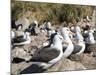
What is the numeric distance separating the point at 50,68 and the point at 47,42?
0.93 ft

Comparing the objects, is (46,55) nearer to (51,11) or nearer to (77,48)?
(77,48)

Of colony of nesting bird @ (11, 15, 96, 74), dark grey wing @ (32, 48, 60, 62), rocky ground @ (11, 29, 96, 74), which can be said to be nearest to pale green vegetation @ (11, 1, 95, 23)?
colony of nesting bird @ (11, 15, 96, 74)

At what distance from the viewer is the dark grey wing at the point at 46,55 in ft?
7.14

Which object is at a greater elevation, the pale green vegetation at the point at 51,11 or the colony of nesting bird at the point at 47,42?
the pale green vegetation at the point at 51,11

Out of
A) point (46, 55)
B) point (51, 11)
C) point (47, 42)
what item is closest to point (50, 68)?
point (46, 55)

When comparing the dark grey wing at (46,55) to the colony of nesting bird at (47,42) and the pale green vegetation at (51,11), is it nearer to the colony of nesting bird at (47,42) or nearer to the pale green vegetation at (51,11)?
the colony of nesting bird at (47,42)

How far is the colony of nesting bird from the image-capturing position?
6.95 feet

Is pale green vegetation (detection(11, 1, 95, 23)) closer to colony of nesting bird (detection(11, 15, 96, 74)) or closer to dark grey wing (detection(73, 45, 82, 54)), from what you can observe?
colony of nesting bird (detection(11, 15, 96, 74))

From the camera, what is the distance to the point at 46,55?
2.21m

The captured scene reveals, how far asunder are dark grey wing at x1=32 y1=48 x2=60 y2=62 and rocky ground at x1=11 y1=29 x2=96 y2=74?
0.06 m

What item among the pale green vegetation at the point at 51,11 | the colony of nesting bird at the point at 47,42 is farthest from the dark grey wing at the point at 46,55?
the pale green vegetation at the point at 51,11

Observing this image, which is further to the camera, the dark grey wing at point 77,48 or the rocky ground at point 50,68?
the dark grey wing at point 77,48

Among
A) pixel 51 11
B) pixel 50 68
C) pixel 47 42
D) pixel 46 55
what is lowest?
pixel 50 68
